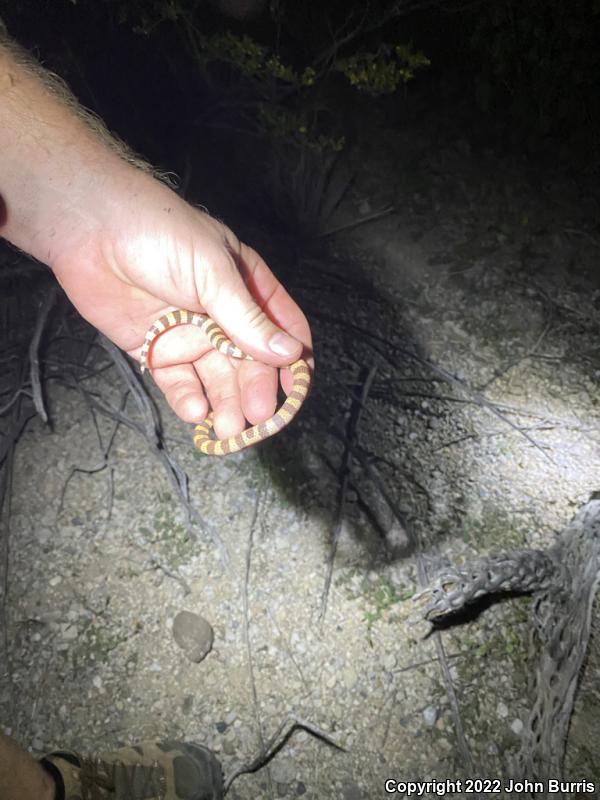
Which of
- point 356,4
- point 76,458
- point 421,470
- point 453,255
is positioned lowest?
point 76,458

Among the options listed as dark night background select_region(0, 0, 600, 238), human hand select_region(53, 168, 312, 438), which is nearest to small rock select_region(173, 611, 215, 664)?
human hand select_region(53, 168, 312, 438)

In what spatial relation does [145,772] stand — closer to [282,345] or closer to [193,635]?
[193,635]

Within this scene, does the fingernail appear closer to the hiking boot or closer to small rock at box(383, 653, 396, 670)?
small rock at box(383, 653, 396, 670)

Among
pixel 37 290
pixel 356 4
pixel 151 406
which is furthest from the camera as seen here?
pixel 356 4

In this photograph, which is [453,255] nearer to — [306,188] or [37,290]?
[306,188]

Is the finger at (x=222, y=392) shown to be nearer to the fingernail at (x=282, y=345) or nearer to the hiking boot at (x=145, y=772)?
the fingernail at (x=282, y=345)

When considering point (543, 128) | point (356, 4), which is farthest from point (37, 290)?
point (543, 128)
